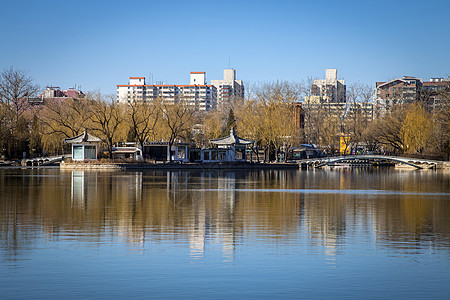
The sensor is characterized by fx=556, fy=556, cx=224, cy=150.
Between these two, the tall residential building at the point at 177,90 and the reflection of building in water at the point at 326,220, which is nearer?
the reflection of building in water at the point at 326,220

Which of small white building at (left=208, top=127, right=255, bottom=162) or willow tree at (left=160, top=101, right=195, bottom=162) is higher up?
willow tree at (left=160, top=101, right=195, bottom=162)

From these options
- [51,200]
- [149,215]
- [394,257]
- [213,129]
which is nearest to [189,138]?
[213,129]

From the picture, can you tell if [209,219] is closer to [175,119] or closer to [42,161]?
[175,119]

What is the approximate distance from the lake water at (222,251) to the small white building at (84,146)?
132ft

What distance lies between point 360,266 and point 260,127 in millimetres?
59405

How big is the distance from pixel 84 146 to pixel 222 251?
53005 mm

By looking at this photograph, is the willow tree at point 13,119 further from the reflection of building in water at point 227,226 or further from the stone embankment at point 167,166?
the reflection of building in water at point 227,226

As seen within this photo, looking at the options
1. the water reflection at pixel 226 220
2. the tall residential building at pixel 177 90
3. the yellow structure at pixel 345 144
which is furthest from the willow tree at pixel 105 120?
the tall residential building at pixel 177 90

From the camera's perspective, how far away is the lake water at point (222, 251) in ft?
31.7

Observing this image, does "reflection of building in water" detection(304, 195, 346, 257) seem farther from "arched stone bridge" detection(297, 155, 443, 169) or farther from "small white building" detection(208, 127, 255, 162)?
"arched stone bridge" detection(297, 155, 443, 169)

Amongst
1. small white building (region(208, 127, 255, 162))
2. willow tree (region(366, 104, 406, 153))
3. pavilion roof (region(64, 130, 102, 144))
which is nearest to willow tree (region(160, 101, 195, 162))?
small white building (region(208, 127, 255, 162))

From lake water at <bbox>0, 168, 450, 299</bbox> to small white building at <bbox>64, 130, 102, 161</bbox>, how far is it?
1584 inches

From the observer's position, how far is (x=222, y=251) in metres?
12.7

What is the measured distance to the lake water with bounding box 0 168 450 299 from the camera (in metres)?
9.66
